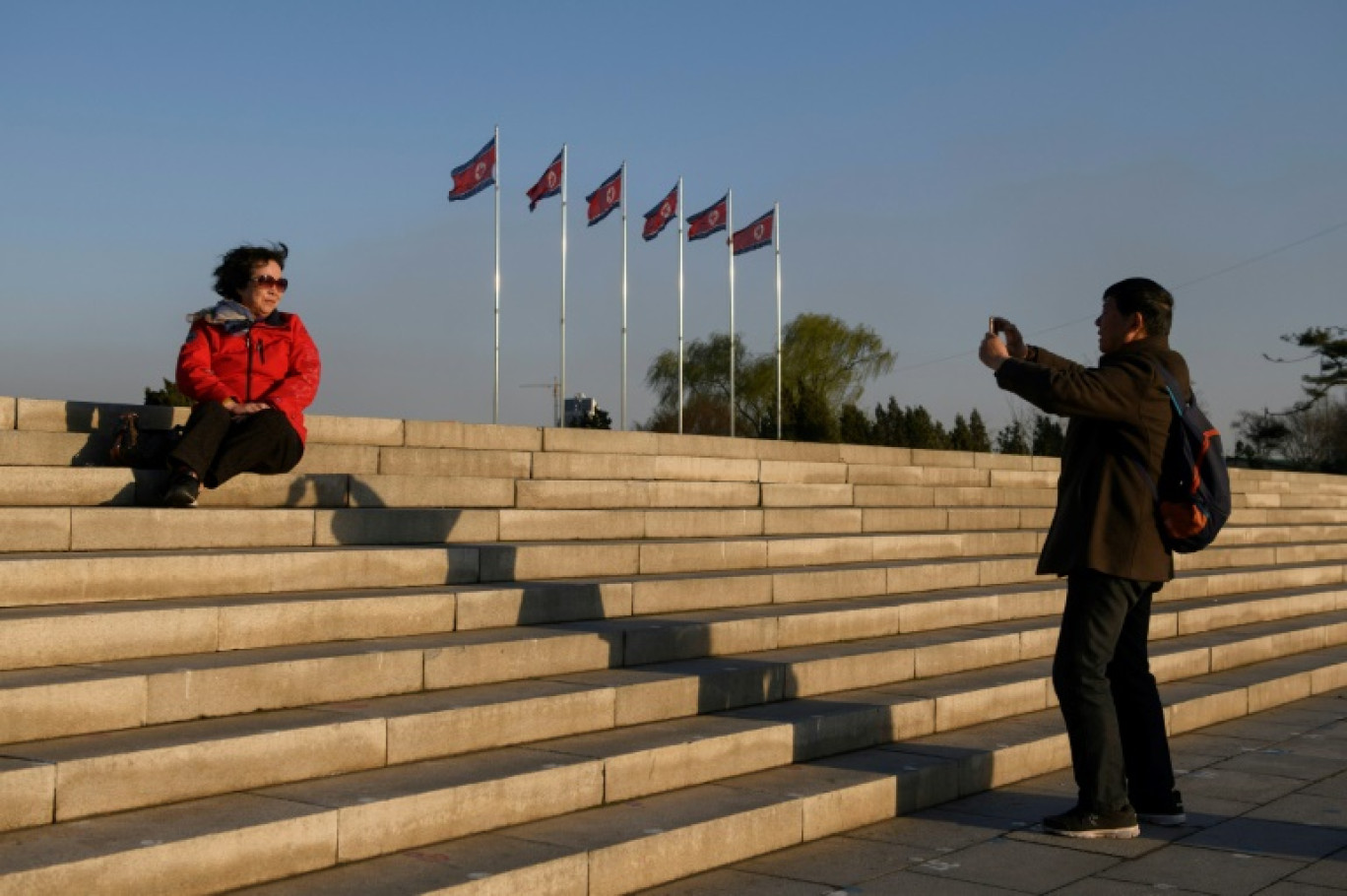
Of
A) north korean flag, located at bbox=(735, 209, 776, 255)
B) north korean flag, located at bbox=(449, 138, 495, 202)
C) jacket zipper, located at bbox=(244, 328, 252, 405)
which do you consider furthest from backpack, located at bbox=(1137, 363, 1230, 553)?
north korean flag, located at bbox=(735, 209, 776, 255)

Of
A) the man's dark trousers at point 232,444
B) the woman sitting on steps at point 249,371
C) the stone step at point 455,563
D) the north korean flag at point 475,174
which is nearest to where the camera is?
the stone step at point 455,563

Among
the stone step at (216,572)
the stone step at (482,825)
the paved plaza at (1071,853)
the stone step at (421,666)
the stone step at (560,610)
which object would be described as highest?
the stone step at (216,572)

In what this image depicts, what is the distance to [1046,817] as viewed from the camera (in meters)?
5.91

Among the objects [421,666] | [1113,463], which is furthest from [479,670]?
[1113,463]

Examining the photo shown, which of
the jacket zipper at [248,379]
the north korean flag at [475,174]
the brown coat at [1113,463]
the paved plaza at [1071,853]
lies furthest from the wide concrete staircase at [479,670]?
the north korean flag at [475,174]

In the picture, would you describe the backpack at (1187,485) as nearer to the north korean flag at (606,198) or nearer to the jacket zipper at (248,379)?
the jacket zipper at (248,379)

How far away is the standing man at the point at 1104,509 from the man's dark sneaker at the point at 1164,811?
0.96 feet

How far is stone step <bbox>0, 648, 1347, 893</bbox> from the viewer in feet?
13.2

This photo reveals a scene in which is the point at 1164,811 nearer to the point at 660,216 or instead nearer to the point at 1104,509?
the point at 1104,509

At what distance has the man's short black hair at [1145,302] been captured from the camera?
575 cm

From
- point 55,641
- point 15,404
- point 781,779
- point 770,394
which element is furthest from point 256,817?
point 770,394

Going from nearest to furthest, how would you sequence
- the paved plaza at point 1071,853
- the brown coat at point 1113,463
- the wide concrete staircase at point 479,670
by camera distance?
the wide concrete staircase at point 479,670, the paved plaza at point 1071,853, the brown coat at point 1113,463

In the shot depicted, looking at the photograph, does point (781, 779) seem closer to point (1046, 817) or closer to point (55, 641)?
point (1046, 817)

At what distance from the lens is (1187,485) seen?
555 cm
